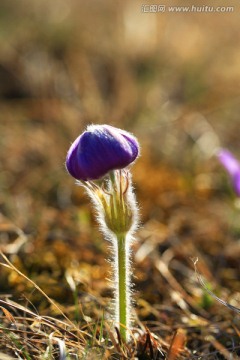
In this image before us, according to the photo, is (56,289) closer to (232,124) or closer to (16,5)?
(232,124)

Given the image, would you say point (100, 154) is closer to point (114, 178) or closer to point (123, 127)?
point (114, 178)

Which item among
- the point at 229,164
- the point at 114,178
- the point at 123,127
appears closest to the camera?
the point at 114,178

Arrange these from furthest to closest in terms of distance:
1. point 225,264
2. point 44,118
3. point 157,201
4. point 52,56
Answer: point 52,56, point 44,118, point 157,201, point 225,264

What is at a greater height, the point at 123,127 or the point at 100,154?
the point at 100,154

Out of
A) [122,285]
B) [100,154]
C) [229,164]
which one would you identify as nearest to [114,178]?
[100,154]

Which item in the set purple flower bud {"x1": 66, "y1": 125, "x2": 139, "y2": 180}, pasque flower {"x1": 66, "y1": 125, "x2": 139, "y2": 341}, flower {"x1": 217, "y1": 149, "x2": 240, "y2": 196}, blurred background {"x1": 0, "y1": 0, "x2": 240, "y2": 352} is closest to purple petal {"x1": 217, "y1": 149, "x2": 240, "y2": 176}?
flower {"x1": 217, "y1": 149, "x2": 240, "y2": 196}

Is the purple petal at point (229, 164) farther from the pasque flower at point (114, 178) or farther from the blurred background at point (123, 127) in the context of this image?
the pasque flower at point (114, 178)

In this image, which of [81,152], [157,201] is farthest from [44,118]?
[81,152]
